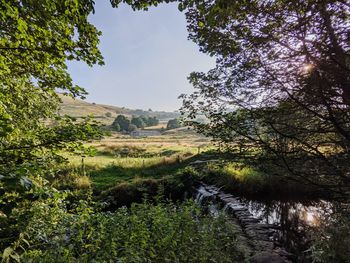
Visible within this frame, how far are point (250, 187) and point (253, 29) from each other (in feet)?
30.9

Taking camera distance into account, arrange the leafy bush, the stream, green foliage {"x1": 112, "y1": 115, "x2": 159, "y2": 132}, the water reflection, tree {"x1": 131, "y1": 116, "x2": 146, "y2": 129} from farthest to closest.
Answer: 1. tree {"x1": 131, "y1": 116, "x2": 146, "y2": 129}
2. green foliage {"x1": 112, "y1": 115, "x2": 159, "y2": 132}
3. the leafy bush
4. the water reflection
5. the stream

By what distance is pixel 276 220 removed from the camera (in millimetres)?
9438

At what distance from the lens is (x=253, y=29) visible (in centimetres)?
486

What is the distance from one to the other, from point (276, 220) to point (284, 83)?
6.45 m

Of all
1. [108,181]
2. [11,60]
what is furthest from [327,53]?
[108,181]

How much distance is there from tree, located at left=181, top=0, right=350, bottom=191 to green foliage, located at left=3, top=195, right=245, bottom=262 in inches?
74.2

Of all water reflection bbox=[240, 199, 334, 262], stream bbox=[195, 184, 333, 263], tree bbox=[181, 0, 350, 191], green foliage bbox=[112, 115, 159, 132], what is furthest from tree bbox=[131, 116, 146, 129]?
tree bbox=[181, 0, 350, 191]

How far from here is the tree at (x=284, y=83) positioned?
4.22 meters

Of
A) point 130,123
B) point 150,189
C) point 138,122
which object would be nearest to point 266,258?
point 150,189

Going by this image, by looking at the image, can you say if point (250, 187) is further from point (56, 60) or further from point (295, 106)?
point (56, 60)

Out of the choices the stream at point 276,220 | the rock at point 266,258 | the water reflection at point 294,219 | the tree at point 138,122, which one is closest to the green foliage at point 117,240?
the rock at point 266,258

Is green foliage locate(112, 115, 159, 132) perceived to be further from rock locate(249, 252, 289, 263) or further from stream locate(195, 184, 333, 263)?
rock locate(249, 252, 289, 263)

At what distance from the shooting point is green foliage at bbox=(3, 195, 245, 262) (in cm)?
355

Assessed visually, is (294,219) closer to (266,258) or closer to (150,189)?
(266,258)
